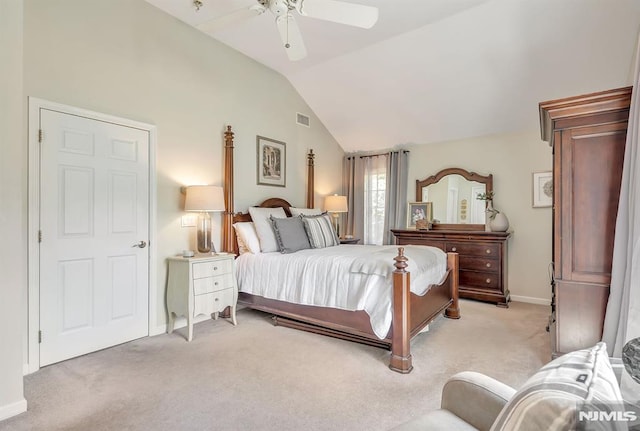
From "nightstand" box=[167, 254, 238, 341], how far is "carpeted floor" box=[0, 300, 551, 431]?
26 centimetres

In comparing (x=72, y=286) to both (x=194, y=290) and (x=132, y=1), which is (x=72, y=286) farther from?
(x=132, y=1)

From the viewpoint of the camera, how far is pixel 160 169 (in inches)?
134

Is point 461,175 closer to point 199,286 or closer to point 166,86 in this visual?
point 199,286

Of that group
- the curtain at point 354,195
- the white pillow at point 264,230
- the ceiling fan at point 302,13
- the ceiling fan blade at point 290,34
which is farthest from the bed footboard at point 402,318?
the curtain at point 354,195

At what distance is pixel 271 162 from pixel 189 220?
4.87 ft

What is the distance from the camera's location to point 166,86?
3457 mm

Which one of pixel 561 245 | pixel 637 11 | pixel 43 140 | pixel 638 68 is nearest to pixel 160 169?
pixel 43 140

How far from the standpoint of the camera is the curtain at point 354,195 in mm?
5855

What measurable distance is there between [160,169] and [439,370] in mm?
3129

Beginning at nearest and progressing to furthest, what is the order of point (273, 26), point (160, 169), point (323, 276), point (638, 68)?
point (638, 68)
point (323, 276)
point (160, 169)
point (273, 26)

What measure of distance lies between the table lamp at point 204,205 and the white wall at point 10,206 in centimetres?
148

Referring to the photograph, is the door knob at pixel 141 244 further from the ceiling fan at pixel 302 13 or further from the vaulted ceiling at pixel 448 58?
the vaulted ceiling at pixel 448 58

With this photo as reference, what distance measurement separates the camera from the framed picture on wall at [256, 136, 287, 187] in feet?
14.8

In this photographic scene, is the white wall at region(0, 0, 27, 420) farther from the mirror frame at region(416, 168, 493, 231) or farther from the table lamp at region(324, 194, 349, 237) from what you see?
the mirror frame at region(416, 168, 493, 231)
